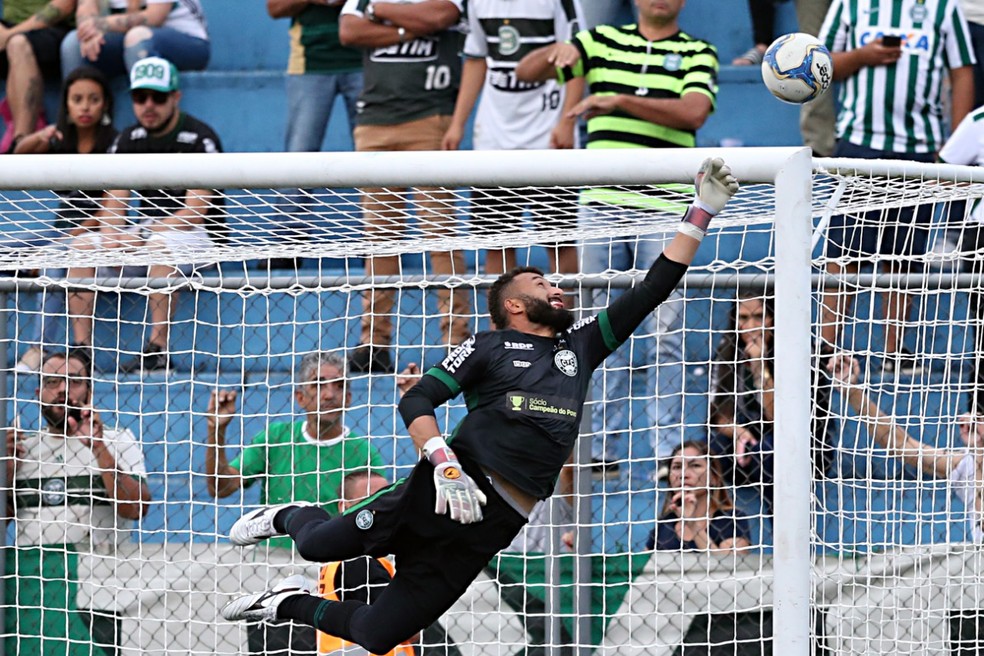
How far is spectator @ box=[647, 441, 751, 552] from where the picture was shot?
6.23m

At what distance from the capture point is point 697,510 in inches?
249

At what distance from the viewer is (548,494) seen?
525 centimetres

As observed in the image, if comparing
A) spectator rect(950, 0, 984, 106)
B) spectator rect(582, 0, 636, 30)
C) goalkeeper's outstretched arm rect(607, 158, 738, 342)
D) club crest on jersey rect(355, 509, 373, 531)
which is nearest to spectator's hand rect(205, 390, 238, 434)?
club crest on jersey rect(355, 509, 373, 531)

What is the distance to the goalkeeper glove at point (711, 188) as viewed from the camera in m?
4.72

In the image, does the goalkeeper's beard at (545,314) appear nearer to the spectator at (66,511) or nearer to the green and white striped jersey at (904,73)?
the spectator at (66,511)

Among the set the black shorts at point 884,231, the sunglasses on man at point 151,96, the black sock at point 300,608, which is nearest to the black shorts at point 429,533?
the black sock at point 300,608

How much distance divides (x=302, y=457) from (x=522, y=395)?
5.54 feet

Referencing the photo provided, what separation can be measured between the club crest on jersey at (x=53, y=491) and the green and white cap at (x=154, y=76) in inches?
104

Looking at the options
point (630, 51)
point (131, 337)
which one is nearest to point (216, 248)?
point (131, 337)

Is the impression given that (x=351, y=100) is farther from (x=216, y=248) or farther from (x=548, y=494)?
(x=548, y=494)

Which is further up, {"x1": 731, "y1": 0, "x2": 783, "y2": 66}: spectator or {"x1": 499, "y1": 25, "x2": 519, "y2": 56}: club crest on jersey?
{"x1": 731, "y1": 0, "x2": 783, "y2": 66}: spectator

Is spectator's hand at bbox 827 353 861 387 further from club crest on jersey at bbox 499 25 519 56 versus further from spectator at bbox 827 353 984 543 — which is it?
club crest on jersey at bbox 499 25 519 56

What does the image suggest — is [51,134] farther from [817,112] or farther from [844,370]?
[844,370]

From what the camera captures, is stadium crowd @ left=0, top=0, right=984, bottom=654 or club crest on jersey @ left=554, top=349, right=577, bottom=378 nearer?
club crest on jersey @ left=554, top=349, right=577, bottom=378
